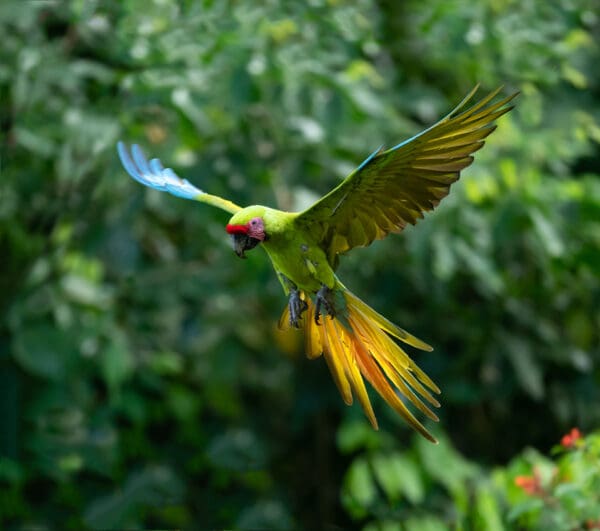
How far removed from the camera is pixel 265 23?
3.16m

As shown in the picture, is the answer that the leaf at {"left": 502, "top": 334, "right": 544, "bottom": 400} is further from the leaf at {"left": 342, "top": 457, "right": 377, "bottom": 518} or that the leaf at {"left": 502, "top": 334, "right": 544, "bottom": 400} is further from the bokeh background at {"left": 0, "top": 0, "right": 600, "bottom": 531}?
the leaf at {"left": 342, "top": 457, "right": 377, "bottom": 518}

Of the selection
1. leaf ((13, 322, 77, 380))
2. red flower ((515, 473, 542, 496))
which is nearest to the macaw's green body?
red flower ((515, 473, 542, 496))

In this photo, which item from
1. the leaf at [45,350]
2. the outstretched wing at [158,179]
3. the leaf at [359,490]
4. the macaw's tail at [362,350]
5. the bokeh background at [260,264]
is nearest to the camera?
the macaw's tail at [362,350]

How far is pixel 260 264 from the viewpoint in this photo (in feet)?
11.2

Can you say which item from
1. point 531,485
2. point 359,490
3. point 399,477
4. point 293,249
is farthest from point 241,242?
point 399,477

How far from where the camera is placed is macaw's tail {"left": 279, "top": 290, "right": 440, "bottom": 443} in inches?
61.3

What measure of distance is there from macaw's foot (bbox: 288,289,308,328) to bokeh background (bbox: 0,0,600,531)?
1.07 m

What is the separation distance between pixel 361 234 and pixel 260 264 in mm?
1921

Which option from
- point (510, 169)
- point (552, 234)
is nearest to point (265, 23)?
point (510, 169)

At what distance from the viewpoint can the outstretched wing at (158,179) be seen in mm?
1657

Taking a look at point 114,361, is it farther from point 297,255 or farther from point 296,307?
point 297,255

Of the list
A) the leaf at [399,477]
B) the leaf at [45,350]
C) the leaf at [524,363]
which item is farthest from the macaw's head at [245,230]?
the leaf at [524,363]

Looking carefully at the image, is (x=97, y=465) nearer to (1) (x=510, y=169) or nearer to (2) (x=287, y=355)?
(2) (x=287, y=355)

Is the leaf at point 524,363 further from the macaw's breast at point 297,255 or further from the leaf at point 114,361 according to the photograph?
the macaw's breast at point 297,255
